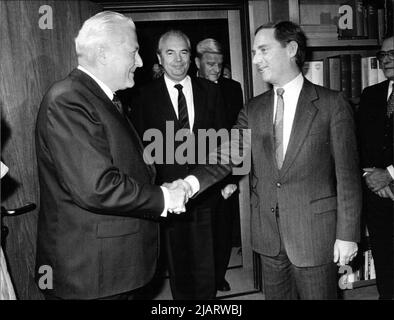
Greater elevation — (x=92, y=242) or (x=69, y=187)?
(x=69, y=187)

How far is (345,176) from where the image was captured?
1674 millimetres

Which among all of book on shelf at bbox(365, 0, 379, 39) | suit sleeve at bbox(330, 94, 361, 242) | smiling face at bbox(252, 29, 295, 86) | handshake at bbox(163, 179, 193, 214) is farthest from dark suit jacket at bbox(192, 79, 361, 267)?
book on shelf at bbox(365, 0, 379, 39)

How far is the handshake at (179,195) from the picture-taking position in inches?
65.2

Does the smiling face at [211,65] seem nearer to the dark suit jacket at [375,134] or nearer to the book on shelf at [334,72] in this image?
the book on shelf at [334,72]

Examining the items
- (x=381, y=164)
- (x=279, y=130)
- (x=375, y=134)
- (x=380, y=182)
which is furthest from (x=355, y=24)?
(x=279, y=130)

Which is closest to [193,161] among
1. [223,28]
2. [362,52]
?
[362,52]

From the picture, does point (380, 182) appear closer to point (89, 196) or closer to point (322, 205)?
point (322, 205)

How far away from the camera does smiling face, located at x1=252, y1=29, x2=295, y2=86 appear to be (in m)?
1.86

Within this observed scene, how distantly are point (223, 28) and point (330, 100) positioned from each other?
144 inches

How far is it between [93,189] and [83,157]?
126 mm

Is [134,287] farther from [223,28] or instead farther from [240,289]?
[223,28]
